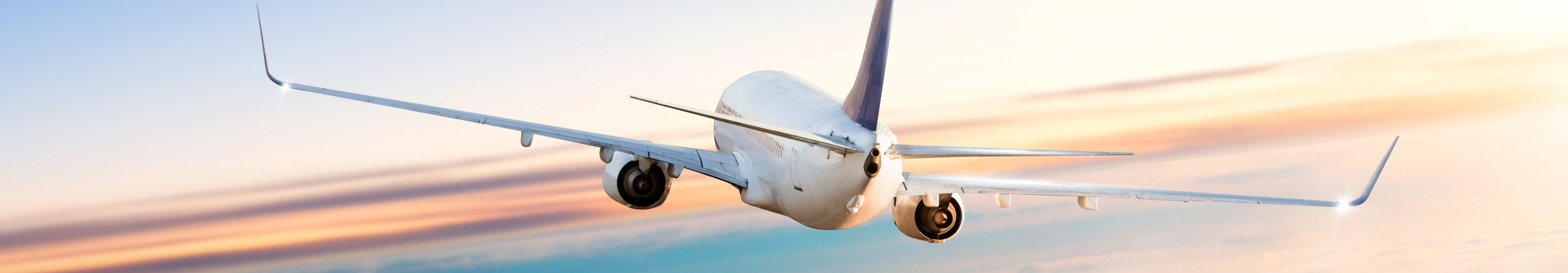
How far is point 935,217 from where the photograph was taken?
25.2m

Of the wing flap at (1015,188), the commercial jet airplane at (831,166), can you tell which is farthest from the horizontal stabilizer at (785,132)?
the wing flap at (1015,188)

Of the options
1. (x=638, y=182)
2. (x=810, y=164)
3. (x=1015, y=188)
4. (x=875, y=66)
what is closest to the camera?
(x=875, y=66)

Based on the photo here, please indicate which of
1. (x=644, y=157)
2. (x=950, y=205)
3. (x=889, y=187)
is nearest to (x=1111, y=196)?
(x=950, y=205)

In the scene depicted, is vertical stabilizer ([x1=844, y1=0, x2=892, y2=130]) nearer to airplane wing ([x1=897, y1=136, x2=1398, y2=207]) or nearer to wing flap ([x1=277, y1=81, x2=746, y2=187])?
airplane wing ([x1=897, y1=136, x2=1398, y2=207])

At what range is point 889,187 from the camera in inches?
838

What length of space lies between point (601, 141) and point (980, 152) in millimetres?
9724

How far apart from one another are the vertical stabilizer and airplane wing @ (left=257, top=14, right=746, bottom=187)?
21.0ft

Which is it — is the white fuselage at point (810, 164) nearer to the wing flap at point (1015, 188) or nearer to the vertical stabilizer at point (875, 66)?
the vertical stabilizer at point (875, 66)

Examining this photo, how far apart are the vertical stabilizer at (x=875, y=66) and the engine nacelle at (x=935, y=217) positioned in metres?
5.20

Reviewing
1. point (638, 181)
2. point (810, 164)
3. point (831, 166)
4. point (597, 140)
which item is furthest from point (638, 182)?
point (831, 166)

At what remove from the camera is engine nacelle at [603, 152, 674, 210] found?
1013 inches

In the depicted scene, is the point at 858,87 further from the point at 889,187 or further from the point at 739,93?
the point at 739,93

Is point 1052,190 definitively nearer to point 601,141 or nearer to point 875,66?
point 875,66

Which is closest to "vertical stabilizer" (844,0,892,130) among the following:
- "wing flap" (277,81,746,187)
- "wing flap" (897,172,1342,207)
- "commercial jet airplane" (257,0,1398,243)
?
"commercial jet airplane" (257,0,1398,243)
